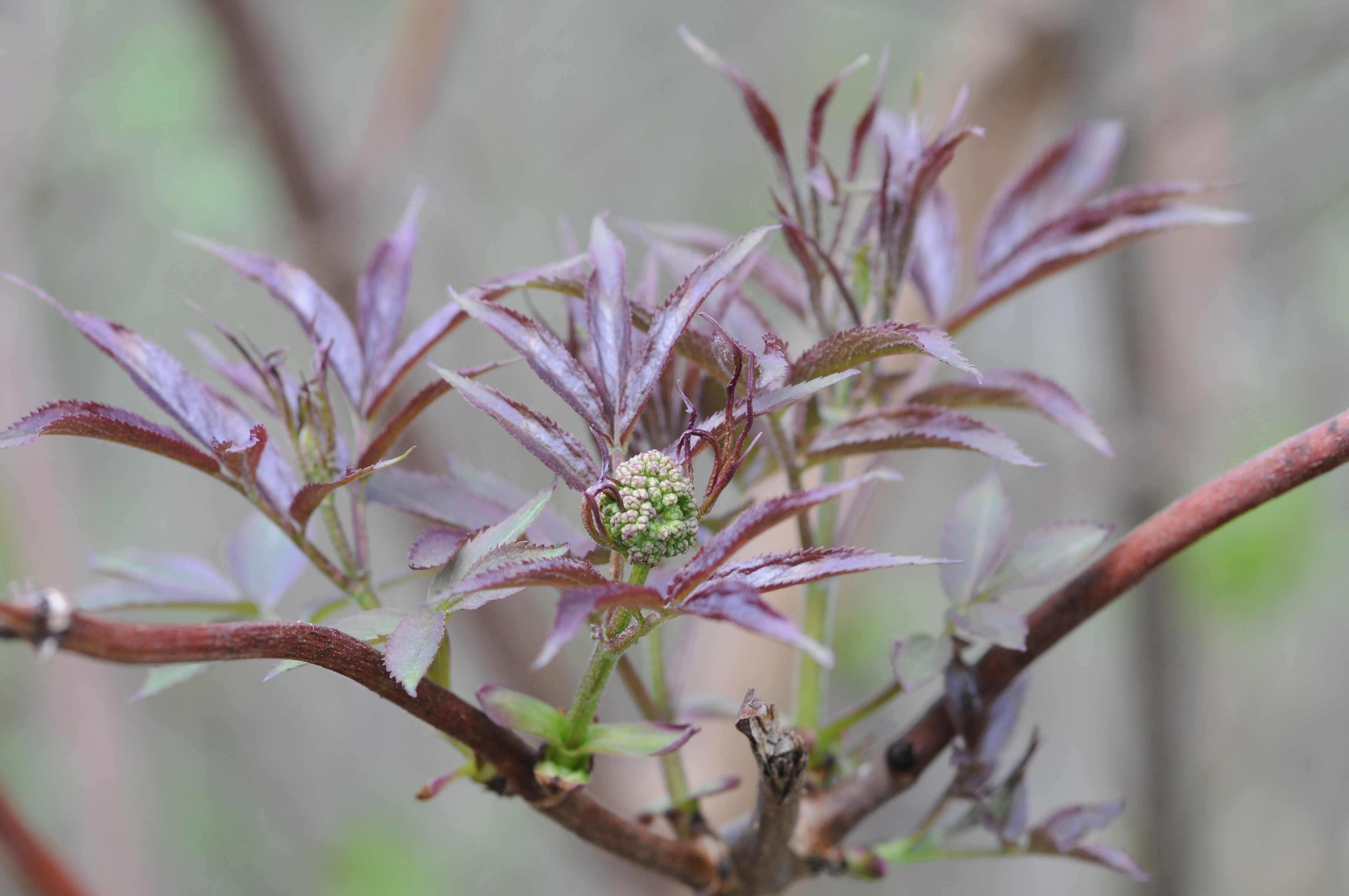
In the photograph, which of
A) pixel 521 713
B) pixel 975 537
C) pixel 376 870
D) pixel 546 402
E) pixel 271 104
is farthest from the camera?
pixel 546 402

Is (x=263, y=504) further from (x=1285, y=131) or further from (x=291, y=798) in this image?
(x=291, y=798)

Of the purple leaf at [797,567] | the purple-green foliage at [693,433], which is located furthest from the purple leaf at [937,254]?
the purple leaf at [797,567]

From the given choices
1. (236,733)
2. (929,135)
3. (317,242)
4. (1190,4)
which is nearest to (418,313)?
(317,242)

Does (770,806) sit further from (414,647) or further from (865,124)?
(865,124)

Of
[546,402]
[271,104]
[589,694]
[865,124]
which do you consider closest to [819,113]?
[865,124]

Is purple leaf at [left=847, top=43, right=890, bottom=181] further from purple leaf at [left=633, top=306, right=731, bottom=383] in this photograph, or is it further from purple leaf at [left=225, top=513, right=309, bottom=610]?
purple leaf at [left=225, top=513, right=309, bottom=610]

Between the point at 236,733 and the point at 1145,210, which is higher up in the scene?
the point at 1145,210
